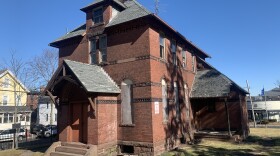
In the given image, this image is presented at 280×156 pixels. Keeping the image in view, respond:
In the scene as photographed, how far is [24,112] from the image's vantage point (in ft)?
141

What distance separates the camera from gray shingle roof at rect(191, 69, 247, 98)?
19122 mm

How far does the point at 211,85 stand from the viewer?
20344 millimetres

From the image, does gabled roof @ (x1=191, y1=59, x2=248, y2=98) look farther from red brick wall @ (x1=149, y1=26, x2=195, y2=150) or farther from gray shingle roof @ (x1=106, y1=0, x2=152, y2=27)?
gray shingle roof @ (x1=106, y1=0, x2=152, y2=27)

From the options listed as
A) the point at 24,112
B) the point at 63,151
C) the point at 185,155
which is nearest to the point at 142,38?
the point at 185,155

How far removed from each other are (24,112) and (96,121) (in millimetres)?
36446

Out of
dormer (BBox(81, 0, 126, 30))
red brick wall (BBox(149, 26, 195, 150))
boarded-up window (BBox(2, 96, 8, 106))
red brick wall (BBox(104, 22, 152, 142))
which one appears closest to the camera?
red brick wall (BBox(104, 22, 152, 142))

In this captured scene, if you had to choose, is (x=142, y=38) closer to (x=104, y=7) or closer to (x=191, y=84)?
(x=104, y=7)

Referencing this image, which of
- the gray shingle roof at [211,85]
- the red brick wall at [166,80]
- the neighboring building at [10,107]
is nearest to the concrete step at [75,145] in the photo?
the red brick wall at [166,80]

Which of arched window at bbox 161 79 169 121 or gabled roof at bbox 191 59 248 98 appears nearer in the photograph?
arched window at bbox 161 79 169 121

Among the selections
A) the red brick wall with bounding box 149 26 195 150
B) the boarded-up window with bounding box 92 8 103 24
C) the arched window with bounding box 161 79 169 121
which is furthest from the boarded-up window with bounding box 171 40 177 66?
the boarded-up window with bounding box 92 8 103 24

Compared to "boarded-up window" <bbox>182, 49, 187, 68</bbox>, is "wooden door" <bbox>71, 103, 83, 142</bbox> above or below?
below

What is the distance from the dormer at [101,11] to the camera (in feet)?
51.8

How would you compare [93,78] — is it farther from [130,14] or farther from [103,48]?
[130,14]

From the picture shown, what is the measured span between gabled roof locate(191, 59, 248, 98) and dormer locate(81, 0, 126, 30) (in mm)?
9832
